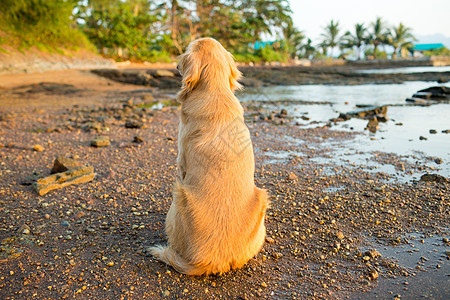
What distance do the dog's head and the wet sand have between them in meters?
1.88

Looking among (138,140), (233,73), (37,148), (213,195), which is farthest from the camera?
(138,140)

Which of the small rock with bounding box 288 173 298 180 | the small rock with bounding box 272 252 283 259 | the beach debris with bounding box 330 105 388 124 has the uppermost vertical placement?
the beach debris with bounding box 330 105 388 124

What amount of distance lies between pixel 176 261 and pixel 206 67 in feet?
6.54

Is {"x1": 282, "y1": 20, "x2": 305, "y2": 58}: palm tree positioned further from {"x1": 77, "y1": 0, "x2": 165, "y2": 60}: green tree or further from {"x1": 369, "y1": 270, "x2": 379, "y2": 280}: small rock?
{"x1": 369, "y1": 270, "x2": 379, "y2": 280}: small rock

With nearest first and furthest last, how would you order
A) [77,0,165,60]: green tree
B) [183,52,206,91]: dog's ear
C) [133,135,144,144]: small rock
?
[183,52,206,91]: dog's ear
[133,135,144,144]: small rock
[77,0,165,60]: green tree

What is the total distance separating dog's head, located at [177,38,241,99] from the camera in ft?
11.2

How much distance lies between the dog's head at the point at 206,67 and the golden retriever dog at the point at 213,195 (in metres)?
0.10

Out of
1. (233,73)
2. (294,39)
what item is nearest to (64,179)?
(233,73)

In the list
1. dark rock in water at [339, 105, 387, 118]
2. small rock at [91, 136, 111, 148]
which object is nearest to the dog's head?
small rock at [91, 136, 111, 148]

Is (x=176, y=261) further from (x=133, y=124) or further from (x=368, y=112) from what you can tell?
(x=368, y=112)

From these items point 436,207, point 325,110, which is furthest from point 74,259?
point 325,110

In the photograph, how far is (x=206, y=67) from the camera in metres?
3.46

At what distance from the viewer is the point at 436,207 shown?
4504 mm

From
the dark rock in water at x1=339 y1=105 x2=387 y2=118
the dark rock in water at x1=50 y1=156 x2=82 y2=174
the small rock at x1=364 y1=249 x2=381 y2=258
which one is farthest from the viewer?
the dark rock in water at x1=339 y1=105 x2=387 y2=118
